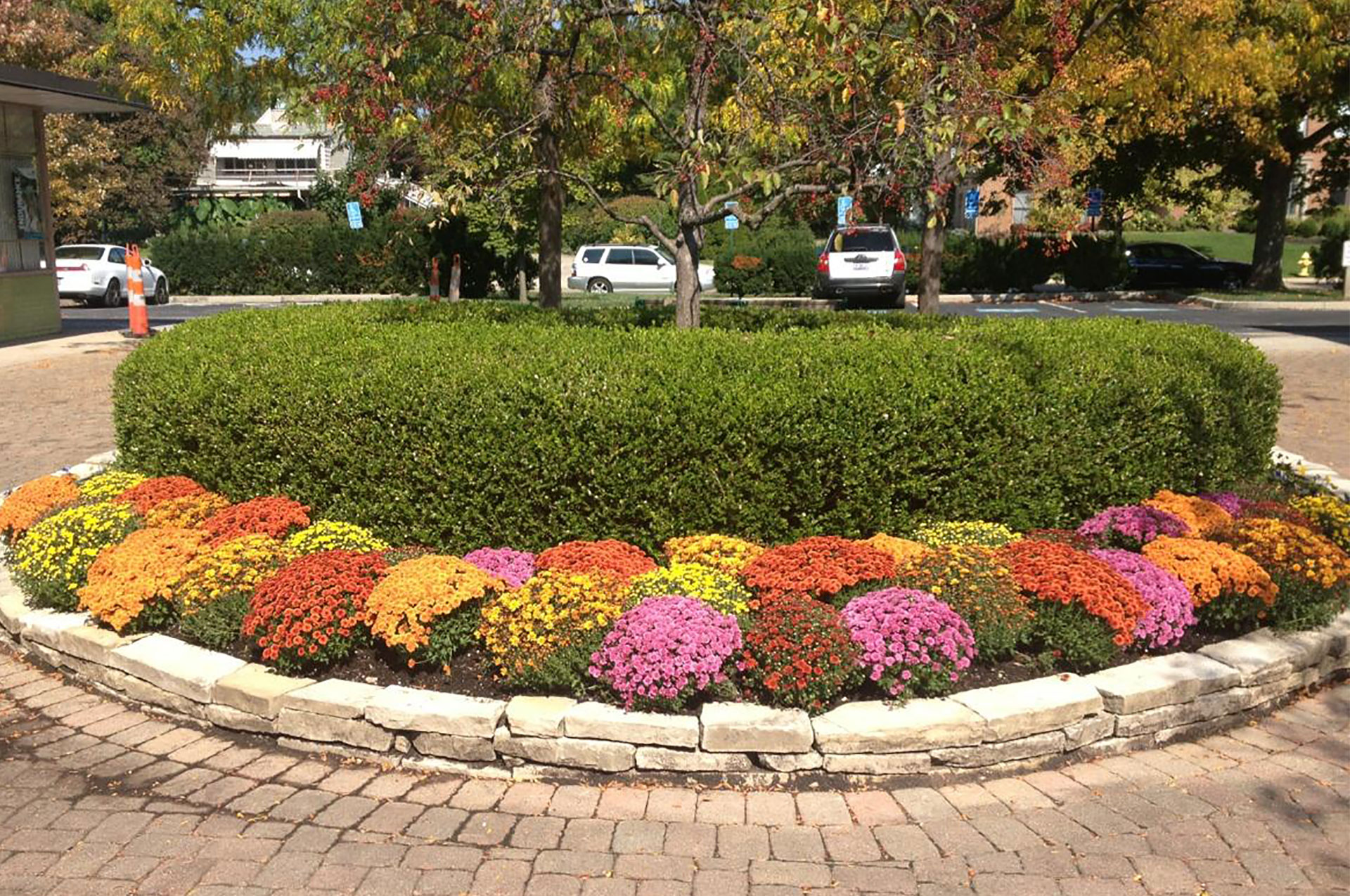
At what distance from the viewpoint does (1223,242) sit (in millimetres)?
50062

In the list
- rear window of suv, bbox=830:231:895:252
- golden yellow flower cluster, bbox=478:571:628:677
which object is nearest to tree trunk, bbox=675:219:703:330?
golden yellow flower cluster, bbox=478:571:628:677

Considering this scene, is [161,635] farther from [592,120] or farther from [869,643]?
[592,120]

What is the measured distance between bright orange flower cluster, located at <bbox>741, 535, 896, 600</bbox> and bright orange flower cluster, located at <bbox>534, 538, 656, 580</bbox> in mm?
490

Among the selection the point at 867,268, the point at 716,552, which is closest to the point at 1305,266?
the point at 867,268

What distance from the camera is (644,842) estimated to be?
3414 mm

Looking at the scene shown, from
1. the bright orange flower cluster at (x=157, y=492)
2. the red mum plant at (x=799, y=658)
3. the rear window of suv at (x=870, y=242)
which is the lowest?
the red mum plant at (x=799, y=658)

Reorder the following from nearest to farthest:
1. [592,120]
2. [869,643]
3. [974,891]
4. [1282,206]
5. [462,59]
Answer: [974,891], [869,643], [462,59], [592,120], [1282,206]

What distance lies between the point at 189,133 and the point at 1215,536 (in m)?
43.0

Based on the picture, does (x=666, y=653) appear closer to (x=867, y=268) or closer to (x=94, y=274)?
(x=867, y=268)

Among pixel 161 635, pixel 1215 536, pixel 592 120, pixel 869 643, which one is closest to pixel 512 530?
pixel 161 635

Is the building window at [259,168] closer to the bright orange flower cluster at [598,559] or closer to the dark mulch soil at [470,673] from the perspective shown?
the bright orange flower cluster at [598,559]

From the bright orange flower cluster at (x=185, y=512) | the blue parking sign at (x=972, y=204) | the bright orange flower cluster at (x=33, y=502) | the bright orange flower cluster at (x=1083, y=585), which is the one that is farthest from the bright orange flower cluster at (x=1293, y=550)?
the blue parking sign at (x=972, y=204)

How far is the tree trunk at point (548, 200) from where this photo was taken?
8531 millimetres

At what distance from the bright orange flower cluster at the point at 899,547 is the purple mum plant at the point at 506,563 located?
153cm
